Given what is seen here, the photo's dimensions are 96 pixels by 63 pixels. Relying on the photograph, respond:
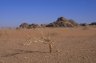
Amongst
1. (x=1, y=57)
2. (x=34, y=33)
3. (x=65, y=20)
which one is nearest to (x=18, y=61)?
(x=1, y=57)

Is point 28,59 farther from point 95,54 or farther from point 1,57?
point 95,54

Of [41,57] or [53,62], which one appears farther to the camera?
[41,57]

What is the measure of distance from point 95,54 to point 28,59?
3.98 m

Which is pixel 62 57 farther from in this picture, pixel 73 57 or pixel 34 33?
pixel 34 33

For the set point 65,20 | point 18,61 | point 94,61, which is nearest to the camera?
point 94,61

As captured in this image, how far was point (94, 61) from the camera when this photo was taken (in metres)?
14.2

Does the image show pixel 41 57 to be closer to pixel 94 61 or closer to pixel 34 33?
pixel 94 61

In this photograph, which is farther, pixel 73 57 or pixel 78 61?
pixel 73 57

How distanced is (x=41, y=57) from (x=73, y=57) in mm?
1926

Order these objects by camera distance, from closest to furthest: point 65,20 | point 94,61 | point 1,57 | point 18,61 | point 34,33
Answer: point 94,61, point 18,61, point 1,57, point 34,33, point 65,20

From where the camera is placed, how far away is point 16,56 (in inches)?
656

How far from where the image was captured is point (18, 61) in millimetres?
15234

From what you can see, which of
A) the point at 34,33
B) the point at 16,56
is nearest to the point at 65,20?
the point at 34,33

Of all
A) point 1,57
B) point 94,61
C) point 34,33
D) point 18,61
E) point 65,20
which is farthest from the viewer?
point 65,20
